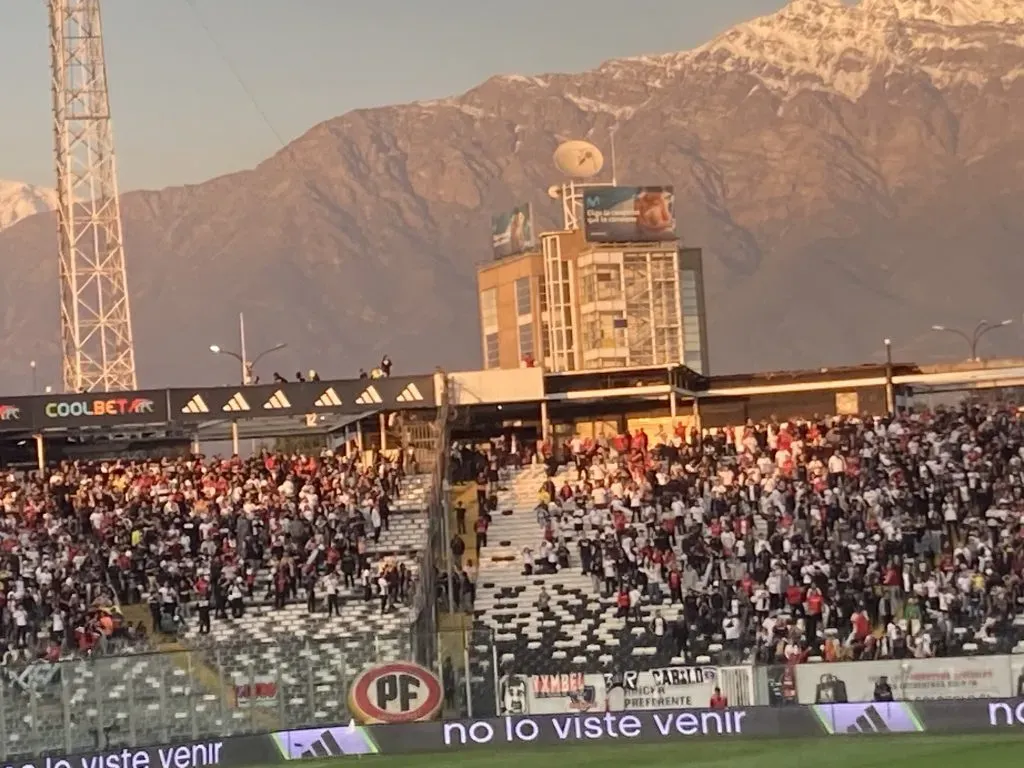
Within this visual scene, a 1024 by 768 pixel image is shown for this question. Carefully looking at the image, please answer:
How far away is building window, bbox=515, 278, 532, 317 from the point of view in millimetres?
98562

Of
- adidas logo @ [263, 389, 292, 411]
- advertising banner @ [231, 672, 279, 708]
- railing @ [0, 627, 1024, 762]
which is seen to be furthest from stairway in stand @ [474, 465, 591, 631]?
advertising banner @ [231, 672, 279, 708]

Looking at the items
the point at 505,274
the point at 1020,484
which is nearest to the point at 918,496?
the point at 1020,484

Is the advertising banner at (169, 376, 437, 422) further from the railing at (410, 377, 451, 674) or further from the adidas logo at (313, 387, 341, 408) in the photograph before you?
the railing at (410, 377, 451, 674)

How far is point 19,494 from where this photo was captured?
50844 mm

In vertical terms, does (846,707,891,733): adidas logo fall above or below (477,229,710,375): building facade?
below

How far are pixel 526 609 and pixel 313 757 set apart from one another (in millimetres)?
13408

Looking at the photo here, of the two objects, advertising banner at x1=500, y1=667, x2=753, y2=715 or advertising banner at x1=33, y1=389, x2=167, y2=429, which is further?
advertising banner at x1=33, y1=389, x2=167, y2=429

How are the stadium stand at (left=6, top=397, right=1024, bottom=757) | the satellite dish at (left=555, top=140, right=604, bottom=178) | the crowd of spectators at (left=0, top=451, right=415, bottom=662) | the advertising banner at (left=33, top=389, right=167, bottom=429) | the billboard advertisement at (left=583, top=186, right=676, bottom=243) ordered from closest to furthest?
the stadium stand at (left=6, top=397, right=1024, bottom=757)
the crowd of spectators at (left=0, top=451, right=415, bottom=662)
the advertising banner at (left=33, top=389, right=167, bottom=429)
the billboard advertisement at (left=583, top=186, right=676, bottom=243)
the satellite dish at (left=555, top=140, right=604, bottom=178)

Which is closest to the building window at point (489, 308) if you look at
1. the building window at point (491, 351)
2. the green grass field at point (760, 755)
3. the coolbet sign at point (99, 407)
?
the building window at point (491, 351)

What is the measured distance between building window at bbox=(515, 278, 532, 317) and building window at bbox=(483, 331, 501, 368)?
5.60m

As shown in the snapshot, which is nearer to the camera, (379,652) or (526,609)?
(379,652)

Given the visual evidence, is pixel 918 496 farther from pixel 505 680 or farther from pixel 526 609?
pixel 505 680

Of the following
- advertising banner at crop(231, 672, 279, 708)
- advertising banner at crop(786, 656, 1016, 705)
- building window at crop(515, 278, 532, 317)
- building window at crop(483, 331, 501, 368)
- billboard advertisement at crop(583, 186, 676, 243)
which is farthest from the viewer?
building window at crop(483, 331, 501, 368)

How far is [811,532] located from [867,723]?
1268cm
